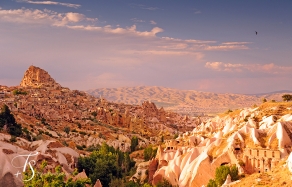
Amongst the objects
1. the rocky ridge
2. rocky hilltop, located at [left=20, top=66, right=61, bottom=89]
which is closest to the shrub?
the rocky ridge

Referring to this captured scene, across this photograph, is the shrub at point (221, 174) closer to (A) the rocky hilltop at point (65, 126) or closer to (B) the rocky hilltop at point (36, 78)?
(A) the rocky hilltop at point (65, 126)

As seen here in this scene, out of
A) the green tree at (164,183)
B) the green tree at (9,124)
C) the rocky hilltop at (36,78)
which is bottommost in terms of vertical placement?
the green tree at (164,183)

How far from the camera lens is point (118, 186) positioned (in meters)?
43.2

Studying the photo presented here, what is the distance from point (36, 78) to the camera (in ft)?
542

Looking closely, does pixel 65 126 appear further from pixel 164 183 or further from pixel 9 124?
pixel 164 183

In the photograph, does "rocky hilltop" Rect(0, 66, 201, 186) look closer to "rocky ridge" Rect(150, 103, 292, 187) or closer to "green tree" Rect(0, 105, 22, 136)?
"green tree" Rect(0, 105, 22, 136)

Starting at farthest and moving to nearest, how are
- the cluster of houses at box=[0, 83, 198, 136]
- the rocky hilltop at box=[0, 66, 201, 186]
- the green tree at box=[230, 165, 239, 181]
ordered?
the cluster of houses at box=[0, 83, 198, 136], the rocky hilltop at box=[0, 66, 201, 186], the green tree at box=[230, 165, 239, 181]

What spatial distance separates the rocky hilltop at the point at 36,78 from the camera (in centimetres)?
16055

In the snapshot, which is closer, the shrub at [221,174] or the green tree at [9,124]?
the shrub at [221,174]

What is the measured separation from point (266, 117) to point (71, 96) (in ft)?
343

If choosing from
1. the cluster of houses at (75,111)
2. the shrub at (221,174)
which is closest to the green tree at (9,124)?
the cluster of houses at (75,111)

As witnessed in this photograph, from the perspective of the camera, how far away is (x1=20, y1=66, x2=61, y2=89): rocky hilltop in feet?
527

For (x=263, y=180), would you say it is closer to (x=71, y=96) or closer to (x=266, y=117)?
(x=266, y=117)

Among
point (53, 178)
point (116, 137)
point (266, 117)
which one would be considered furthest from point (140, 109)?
point (53, 178)
